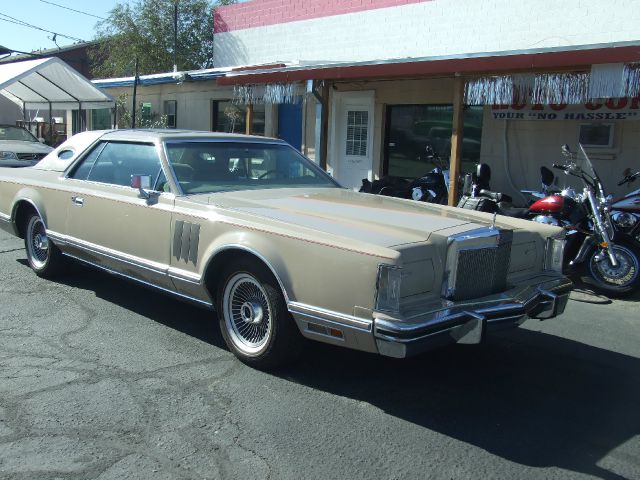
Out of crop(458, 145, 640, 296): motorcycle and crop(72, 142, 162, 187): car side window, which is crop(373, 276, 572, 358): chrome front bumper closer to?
crop(72, 142, 162, 187): car side window

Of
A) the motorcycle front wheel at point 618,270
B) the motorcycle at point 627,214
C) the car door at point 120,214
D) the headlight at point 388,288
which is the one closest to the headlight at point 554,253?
the headlight at point 388,288

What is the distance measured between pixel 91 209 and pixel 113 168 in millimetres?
419

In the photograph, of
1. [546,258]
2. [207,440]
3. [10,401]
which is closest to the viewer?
[207,440]

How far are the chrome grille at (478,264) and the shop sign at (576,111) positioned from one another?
19.2ft

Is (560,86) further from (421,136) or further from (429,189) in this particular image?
(421,136)

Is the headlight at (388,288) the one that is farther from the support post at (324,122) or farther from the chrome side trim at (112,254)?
the support post at (324,122)

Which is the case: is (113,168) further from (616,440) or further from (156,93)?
(156,93)

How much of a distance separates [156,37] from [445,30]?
56.0 ft

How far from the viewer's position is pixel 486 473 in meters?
3.11

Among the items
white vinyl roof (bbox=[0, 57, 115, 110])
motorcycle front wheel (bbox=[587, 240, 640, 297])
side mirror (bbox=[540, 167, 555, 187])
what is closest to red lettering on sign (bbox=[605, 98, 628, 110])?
side mirror (bbox=[540, 167, 555, 187])

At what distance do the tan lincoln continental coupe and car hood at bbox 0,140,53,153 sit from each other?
245 inches

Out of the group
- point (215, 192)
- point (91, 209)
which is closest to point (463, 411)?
point (215, 192)

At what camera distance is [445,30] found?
39.6 ft

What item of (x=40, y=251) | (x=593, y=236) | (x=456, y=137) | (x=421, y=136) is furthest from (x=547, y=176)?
(x=40, y=251)
